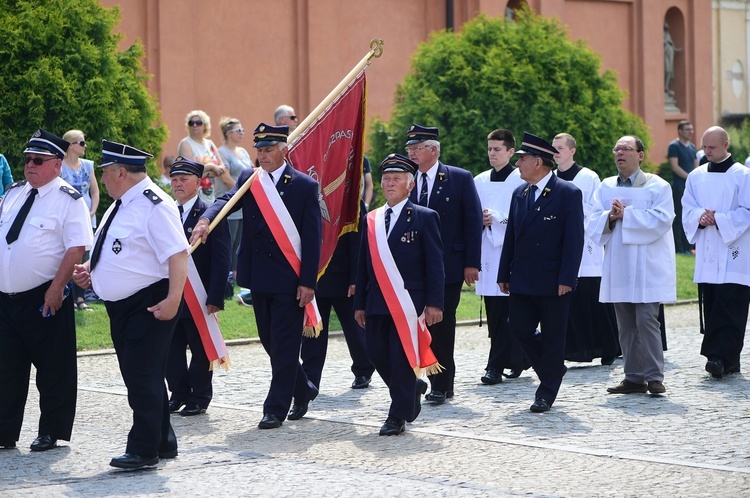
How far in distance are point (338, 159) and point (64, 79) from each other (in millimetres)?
5271

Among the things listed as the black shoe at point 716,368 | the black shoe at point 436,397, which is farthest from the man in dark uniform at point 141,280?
the black shoe at point 716,368

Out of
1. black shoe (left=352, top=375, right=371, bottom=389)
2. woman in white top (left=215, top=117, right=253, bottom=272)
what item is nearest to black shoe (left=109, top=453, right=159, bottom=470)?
black shoe (left=352, top=375, right=371, bottom=389)

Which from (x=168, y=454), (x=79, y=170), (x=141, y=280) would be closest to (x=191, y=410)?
(x=168, y=454)

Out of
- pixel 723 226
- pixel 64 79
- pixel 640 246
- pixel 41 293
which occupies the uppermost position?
pixel 64 79

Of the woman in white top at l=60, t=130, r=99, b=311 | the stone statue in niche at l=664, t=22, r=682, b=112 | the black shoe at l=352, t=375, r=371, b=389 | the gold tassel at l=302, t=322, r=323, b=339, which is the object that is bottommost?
the black shoe at l=352, t=375, r=371, b=389

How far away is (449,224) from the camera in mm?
10422

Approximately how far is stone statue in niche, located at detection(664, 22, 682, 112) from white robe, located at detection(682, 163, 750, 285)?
1756cm

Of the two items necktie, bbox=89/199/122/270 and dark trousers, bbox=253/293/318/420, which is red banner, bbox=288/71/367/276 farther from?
necktie, bbox=89/199/122/270

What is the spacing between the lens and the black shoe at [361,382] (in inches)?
434

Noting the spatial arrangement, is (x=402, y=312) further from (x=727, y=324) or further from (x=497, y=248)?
(x=727, y=324)

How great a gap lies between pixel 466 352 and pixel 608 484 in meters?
6.15

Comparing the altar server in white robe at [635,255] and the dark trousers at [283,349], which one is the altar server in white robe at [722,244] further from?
the dark trousers at [283,349]

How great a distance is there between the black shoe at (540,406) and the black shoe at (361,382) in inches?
74.6

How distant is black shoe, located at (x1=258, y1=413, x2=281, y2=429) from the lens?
9031mm
